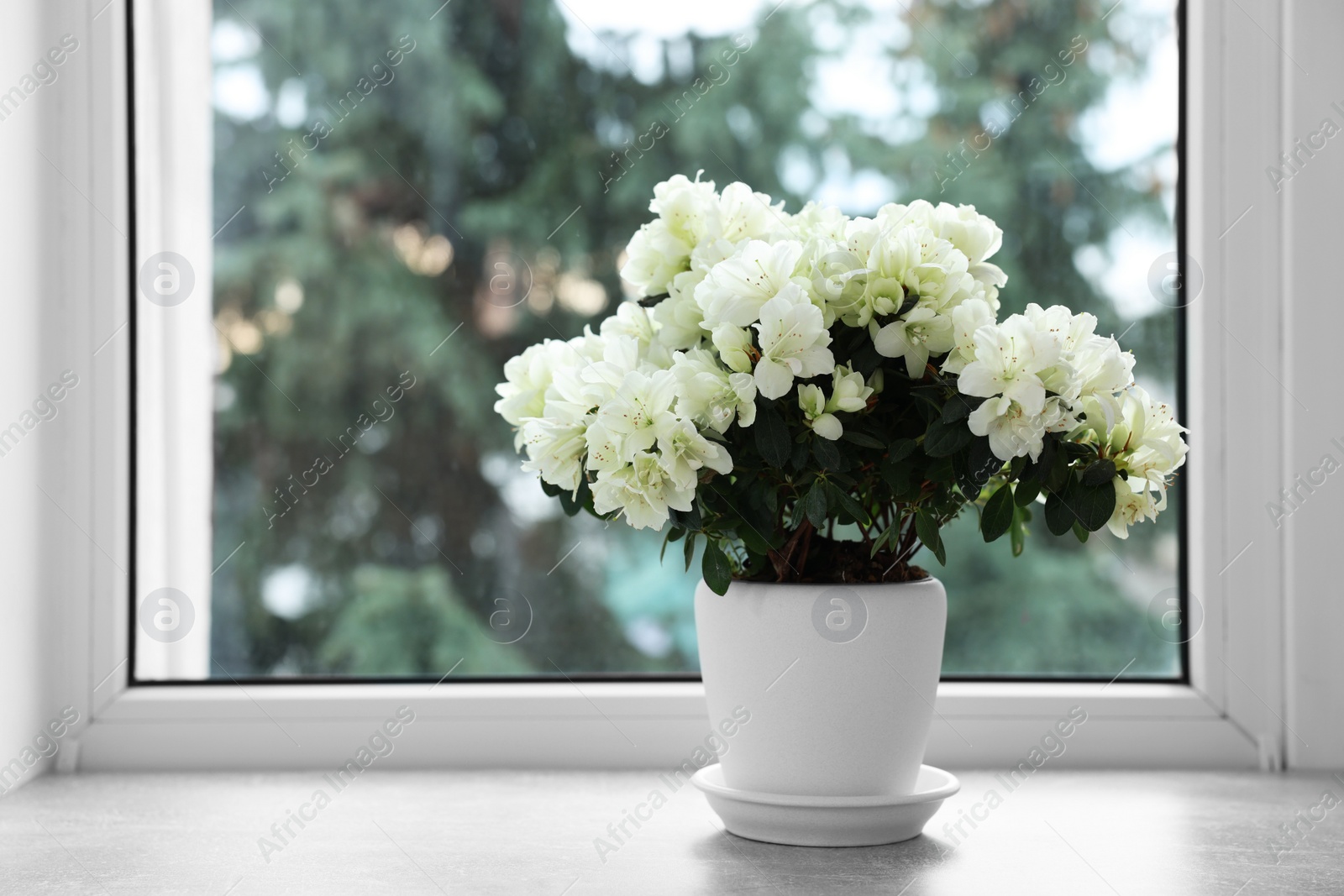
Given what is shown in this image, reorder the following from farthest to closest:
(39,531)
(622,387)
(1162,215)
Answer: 1. (1162,215)
2. (39,531)
3. (622,387)

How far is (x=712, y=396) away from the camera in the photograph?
29.0 inches

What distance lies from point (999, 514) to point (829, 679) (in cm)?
17

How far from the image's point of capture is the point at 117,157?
113cm

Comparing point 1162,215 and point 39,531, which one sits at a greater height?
point 1162,215

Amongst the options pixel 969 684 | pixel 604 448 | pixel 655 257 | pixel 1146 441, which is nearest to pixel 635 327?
pixel 655 257

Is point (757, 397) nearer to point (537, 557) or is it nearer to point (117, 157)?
point (537, 557)

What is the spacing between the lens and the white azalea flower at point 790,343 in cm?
72

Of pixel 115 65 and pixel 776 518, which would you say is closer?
pixel 776 518

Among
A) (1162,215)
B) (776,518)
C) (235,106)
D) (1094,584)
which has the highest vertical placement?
(235,106)

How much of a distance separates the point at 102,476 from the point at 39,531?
79 millimetres

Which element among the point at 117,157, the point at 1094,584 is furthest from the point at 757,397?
the point at 117,157

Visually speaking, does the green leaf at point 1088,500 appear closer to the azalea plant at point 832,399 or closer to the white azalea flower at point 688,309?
the azalea plant at point 832,399

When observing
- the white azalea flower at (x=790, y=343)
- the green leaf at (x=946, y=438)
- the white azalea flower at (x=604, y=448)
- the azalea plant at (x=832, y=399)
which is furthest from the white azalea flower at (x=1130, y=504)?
the white azalea flower at (x=604, y=448)

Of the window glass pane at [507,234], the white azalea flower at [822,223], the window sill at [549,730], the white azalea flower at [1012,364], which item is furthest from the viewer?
the window glass pane at [507,234]
